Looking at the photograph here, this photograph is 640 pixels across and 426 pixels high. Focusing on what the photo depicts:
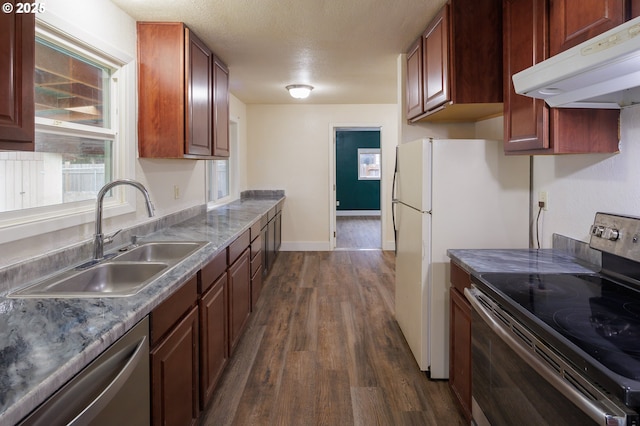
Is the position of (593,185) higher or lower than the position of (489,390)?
higher

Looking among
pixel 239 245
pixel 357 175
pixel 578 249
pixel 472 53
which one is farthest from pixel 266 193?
pixel 578 249

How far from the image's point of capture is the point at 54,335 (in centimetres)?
106

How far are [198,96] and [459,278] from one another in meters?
2.16

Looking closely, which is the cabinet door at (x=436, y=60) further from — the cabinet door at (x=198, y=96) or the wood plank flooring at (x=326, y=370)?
the wood plank flooring at (x=326, y=370)

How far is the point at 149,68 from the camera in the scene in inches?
103

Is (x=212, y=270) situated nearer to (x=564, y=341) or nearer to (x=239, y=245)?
(x=239, y=245)

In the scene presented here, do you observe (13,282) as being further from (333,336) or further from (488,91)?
(488,91)

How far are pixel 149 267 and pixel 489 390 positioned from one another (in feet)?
5.33

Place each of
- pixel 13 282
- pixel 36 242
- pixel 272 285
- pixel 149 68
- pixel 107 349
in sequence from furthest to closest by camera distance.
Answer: pixel 272 285 → pixel 149 68 → pixel 36 242 → pixel 13 282 → pixel 107 349

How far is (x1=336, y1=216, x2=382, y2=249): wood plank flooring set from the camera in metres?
6.89

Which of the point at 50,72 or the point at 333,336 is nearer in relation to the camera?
the point at 50,72

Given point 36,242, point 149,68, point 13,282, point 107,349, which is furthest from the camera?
point 149,68

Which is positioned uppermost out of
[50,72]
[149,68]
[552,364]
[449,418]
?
[149,68]

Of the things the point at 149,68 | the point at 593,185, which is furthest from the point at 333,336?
the point at 149,68
